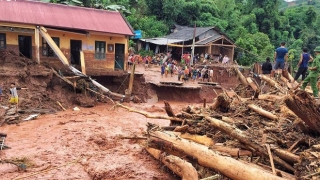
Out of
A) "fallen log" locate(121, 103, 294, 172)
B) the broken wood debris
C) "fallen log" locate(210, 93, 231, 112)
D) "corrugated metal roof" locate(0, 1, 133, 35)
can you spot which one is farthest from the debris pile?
"fallen log" locate(121, 103, 294, 172)

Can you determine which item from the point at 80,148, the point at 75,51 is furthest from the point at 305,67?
the point at 75,51

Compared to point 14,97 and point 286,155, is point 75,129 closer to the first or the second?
point 14,97

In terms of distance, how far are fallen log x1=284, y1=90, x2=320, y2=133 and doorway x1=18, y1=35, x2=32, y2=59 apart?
19452mm

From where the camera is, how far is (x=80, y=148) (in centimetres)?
1277

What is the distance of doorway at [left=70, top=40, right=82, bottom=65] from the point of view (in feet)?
77.2

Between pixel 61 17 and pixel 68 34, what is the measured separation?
1236mm

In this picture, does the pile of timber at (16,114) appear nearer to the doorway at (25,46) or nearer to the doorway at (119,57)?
the doorway at (25,46)

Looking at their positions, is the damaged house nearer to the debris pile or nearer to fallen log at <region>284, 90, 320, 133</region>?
the debris pile

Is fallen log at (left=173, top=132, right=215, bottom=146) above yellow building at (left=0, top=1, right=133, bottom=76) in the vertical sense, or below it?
below

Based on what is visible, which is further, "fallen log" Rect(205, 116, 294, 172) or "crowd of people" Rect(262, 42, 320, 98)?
"crowd of people" Rect(262, 42, 320, 98)

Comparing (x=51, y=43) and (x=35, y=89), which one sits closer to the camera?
(x=35, y=89)

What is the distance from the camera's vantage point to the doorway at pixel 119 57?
25091 mm

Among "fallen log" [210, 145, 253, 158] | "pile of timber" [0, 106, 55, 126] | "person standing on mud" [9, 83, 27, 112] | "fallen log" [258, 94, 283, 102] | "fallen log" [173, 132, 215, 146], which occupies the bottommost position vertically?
"pile of timber" [0, 106, 55, 126]

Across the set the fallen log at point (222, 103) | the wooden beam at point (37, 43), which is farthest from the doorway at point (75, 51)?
the fallen log at point (222, 103)
